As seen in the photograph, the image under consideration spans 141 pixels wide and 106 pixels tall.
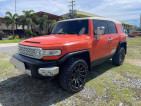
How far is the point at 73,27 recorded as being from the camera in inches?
145

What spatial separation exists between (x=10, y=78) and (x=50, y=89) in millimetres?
1574

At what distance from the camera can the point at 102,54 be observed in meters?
3.76

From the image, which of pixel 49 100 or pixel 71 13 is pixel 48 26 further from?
pixel 49 100

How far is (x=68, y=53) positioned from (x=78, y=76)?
737 mm

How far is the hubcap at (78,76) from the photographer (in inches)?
112

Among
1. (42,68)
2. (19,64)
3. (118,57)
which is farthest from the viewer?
(118,57)

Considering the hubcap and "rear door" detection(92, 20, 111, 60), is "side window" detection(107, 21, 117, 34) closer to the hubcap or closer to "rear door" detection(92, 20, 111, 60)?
"rear door" detection(92, 20, 111, 60)

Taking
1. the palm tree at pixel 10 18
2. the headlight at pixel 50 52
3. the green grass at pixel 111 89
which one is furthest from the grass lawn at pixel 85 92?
the palm tree at pixel 10 18

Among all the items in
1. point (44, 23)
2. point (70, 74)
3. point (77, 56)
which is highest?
point (44, 23)

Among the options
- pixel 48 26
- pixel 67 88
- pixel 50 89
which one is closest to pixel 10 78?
pixel 50 89

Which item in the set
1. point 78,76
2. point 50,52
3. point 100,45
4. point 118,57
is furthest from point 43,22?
point 50,52

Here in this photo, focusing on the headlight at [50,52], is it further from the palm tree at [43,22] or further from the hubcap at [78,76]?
the palm tree at [43,22]

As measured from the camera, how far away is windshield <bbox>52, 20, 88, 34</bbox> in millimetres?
3460

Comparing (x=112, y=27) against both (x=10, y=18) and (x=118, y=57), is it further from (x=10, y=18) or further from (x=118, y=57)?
(x=10, y=18)
